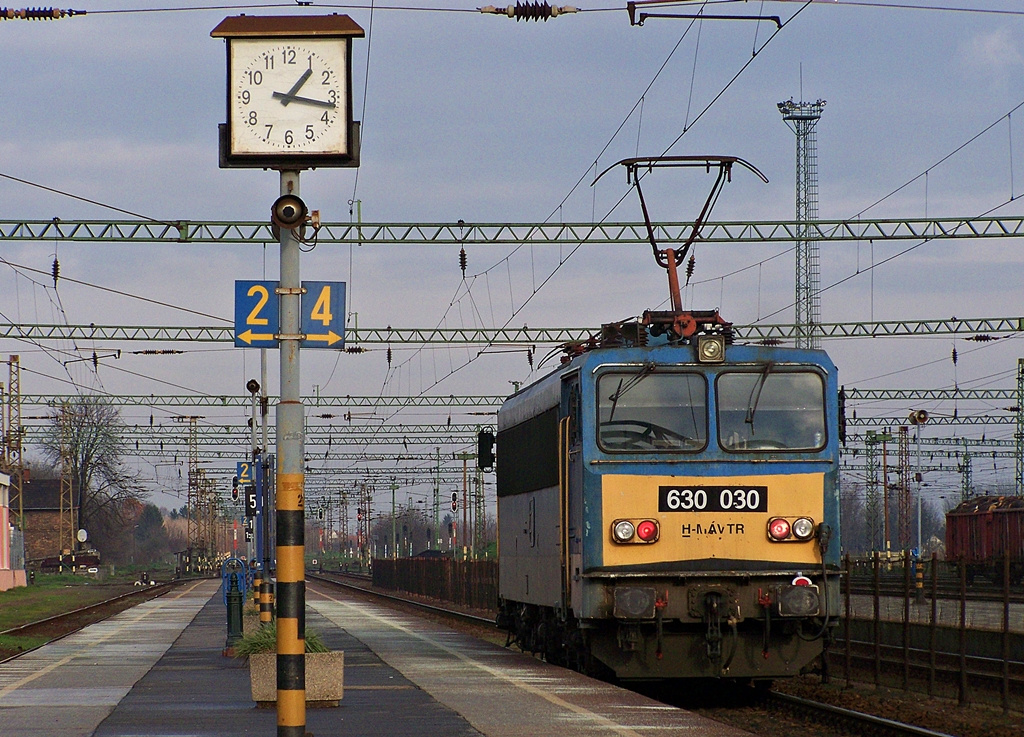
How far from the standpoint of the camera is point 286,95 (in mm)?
8523

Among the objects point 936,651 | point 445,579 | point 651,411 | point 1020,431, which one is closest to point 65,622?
point 445,579

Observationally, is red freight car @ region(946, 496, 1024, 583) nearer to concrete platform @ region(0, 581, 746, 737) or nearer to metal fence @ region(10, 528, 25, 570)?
concrete platform @ region(0, 581, 746, 737)

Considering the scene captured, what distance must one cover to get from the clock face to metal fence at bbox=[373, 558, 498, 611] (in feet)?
90.3

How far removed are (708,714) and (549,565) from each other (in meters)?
2.52

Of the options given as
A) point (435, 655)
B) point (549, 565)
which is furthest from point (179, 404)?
point (549, 565)

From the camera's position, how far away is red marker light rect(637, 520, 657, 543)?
14250mm

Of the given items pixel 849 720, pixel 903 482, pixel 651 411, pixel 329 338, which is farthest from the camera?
pixel 903 482

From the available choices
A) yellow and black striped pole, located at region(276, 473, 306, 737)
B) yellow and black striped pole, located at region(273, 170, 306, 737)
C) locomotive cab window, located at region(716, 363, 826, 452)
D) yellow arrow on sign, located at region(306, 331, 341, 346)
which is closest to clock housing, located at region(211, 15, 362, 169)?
yellow and black striped pole, located at region(273, 170, 306, 737)

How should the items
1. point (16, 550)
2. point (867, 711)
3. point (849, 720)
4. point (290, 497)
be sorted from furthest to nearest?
point (16, 550) → point (867, 711) → point (849, 720) → point (290, 497)

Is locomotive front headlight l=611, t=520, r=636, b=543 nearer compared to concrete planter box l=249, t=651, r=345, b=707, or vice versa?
concrete planter box l=249, t=651, r=345, b=707

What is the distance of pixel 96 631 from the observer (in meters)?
28.5

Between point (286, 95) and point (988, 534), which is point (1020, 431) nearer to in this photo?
point (988, 534)

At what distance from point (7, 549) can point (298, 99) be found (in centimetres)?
6152

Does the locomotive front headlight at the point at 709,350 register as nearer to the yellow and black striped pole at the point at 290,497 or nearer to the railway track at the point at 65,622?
the yellow and black striped pole at the point at 290,497
